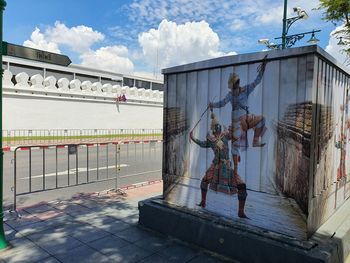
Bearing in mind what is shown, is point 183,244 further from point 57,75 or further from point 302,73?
point 57,75

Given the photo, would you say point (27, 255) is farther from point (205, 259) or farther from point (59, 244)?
point (205, 259)

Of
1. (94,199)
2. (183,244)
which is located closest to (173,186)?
(183,244)

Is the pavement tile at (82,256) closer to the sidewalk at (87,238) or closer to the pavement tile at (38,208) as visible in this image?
the sidewalk at (87,238)

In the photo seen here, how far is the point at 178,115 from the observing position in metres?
4.49

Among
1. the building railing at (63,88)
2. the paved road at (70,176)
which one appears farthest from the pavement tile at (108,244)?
the building railing at (63,88)

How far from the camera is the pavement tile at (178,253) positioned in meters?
3.80

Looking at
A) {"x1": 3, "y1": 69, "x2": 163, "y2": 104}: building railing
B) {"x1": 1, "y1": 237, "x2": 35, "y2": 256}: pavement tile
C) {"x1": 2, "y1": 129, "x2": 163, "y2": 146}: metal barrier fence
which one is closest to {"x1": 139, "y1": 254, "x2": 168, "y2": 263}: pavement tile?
{"x1": 1, "y1": 237, "x2": 35, "y2": 256}: pavement tile

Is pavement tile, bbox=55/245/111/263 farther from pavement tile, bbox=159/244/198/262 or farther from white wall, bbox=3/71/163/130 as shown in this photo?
white wall, bbox=3/71/163/130

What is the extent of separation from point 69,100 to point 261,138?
23.8 meters

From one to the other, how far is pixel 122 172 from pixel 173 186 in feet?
20.5

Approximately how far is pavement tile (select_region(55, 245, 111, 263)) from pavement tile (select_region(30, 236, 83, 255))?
0.11 meters

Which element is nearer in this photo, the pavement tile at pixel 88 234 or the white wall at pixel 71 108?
the pavement tile at pixel 88 234

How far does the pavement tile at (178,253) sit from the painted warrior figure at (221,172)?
25.3 inches

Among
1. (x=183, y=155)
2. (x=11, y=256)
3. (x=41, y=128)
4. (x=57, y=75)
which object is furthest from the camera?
(x=57, y=75)
